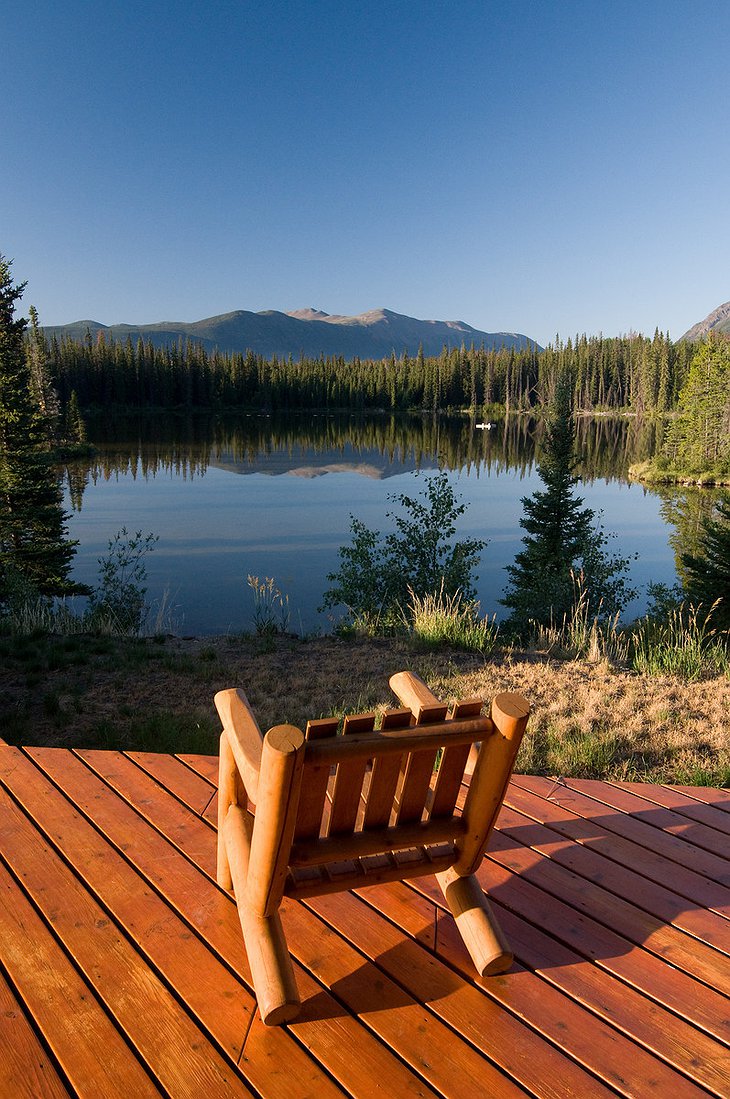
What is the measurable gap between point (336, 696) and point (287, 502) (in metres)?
20.8

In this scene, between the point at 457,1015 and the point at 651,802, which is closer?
the point at 457,1015

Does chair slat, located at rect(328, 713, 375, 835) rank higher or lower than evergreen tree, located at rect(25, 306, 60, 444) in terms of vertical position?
lower

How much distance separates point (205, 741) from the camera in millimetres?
4730

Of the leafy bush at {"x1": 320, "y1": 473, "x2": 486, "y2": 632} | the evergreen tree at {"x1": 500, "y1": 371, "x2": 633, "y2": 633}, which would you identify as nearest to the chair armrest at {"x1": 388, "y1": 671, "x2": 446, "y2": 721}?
the leafy bush at {"x1": 320, "y1": 473, "x2": 486, "y2": 632}

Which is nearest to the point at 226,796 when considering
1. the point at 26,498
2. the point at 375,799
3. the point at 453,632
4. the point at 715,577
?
the point at 375,799

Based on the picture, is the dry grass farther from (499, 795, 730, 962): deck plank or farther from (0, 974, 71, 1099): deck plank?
(0, 974, 71, 1099): deck plank

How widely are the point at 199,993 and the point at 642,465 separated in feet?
142

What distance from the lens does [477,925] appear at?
2094 mm

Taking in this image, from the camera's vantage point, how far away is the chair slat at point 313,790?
1.71 meters

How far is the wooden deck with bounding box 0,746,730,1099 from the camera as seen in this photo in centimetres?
169

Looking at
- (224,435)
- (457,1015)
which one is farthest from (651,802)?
(224,435)

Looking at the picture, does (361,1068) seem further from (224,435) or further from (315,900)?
(224,435)

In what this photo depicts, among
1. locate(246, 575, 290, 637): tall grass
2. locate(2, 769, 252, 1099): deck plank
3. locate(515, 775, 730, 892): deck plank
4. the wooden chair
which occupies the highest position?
the wooden chair

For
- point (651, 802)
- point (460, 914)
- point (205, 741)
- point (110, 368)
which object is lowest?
point (205, 741)
